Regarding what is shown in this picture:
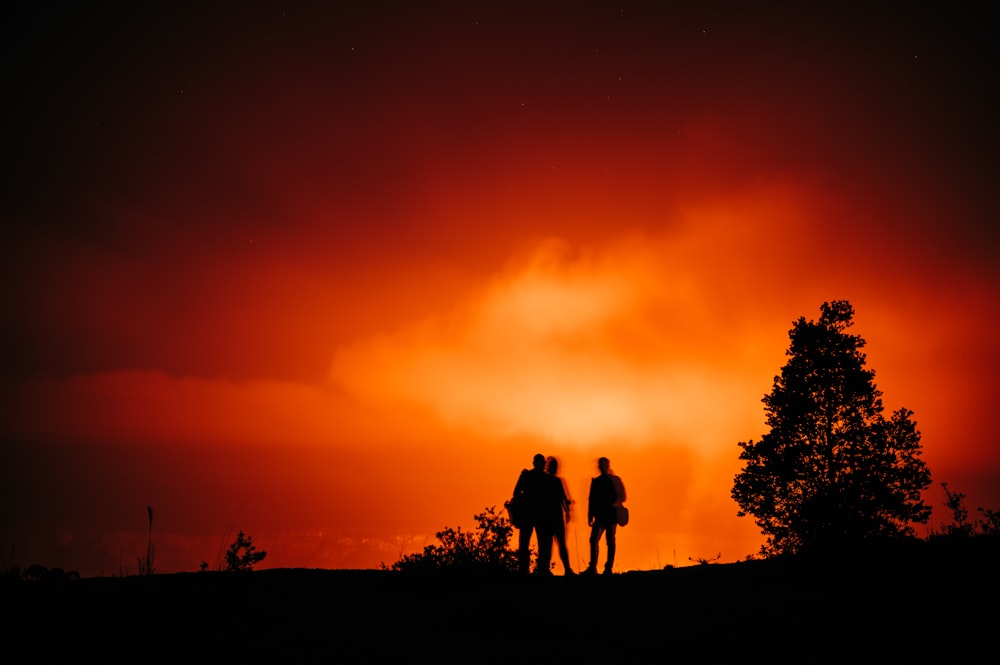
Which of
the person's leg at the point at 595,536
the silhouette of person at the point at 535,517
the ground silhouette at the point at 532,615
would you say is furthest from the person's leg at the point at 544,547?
the ground silhouette at the point at 532,615

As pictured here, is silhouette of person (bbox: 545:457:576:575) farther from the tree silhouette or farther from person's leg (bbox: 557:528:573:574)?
the tree silhouette

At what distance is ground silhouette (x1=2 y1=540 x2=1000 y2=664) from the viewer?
5.70 meters

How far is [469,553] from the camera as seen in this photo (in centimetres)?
1066

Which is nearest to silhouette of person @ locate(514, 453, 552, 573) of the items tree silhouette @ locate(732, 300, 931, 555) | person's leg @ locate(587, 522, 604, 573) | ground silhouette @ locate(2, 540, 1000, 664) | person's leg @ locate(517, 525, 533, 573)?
person's leg @ locate(517, 525, 533, 573)

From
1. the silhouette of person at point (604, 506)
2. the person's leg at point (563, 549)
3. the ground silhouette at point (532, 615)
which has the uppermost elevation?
the silhouette of person at point (604, 506)

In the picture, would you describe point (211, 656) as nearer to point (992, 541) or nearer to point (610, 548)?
point (610, 548)

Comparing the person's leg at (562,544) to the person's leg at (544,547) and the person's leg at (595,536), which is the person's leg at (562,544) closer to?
the person's leg at (544,547)

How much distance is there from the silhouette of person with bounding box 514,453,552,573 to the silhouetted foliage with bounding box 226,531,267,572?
220 inches

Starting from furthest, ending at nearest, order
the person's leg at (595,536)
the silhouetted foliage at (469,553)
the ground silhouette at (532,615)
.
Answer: the person's leg at (595,536)
the silhouetted foliage at (469,553)
the ground silhouette at (532,615)

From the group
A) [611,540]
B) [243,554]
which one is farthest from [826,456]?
[243,554]

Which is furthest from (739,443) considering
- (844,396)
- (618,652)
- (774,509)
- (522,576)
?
(618,652)

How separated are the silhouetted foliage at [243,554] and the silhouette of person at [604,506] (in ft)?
23.1

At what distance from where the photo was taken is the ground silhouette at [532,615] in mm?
5703

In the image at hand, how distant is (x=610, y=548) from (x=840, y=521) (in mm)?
9388
